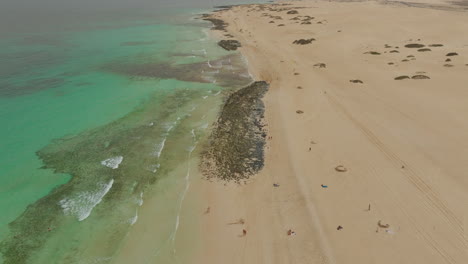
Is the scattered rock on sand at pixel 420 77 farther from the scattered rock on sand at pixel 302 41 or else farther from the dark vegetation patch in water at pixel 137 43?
the dark vegetation patch in water at pixel 137 43

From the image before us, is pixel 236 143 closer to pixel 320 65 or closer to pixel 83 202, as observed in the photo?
pixel 83 202

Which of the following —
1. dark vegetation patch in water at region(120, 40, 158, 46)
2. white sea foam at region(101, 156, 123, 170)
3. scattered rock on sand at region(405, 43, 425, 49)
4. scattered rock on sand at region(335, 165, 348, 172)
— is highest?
dark vegetation patch in water at region(120, 40, 158, 46)

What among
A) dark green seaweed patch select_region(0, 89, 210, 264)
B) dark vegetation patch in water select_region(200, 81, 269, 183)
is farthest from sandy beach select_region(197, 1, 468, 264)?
dark green seaweed patch select_region(0, 89, 210, 264)

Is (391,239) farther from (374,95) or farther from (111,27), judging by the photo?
(111,27)

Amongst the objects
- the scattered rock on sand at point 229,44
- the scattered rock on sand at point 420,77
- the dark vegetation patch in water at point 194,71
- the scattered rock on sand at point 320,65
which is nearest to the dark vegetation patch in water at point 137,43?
the scattered rock on sand at point 229,44

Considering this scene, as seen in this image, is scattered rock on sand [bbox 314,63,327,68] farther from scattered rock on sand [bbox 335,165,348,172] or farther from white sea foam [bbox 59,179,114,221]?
white sea foam [bbox 59,179,114,221]
